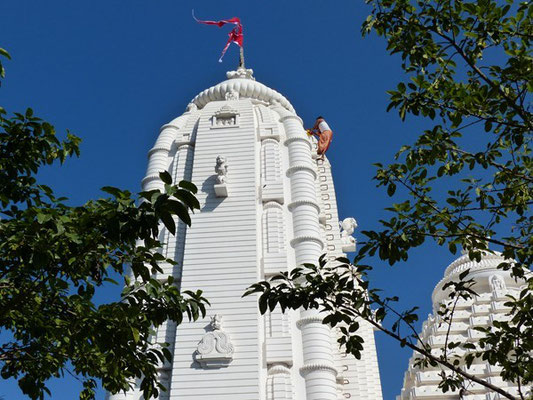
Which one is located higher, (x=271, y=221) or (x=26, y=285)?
(x=271, y=221)

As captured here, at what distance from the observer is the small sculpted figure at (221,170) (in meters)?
21.5

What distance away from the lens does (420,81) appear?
24.4 feet

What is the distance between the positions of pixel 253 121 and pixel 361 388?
11356 mm

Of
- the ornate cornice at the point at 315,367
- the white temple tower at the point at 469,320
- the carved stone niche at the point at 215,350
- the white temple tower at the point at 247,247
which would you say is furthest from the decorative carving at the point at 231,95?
the white temple tower at the point at 469,320

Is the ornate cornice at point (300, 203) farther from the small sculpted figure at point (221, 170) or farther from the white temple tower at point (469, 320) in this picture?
the white temple tower at point (469, 320)

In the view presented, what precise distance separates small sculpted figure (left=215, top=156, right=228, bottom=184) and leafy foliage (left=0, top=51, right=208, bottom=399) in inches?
494

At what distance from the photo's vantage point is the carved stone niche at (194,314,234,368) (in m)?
17.4

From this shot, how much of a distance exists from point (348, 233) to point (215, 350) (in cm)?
1388

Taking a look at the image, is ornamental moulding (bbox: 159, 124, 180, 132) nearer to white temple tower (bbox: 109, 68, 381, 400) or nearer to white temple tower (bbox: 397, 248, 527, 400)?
white temple tower (bbox: 109, 68, 381, 400)

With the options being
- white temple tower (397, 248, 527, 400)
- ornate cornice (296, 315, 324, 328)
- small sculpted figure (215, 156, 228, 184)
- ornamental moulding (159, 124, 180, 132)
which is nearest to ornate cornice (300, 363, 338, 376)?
ornate cornice (296, 315, 324, 328)

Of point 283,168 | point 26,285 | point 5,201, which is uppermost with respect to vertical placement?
point 283,168

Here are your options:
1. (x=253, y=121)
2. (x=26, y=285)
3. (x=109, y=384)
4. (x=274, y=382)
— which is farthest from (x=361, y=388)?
(x=26, y=285)

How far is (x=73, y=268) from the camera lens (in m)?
7.14

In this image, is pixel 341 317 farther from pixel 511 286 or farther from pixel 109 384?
pixel 511 286
